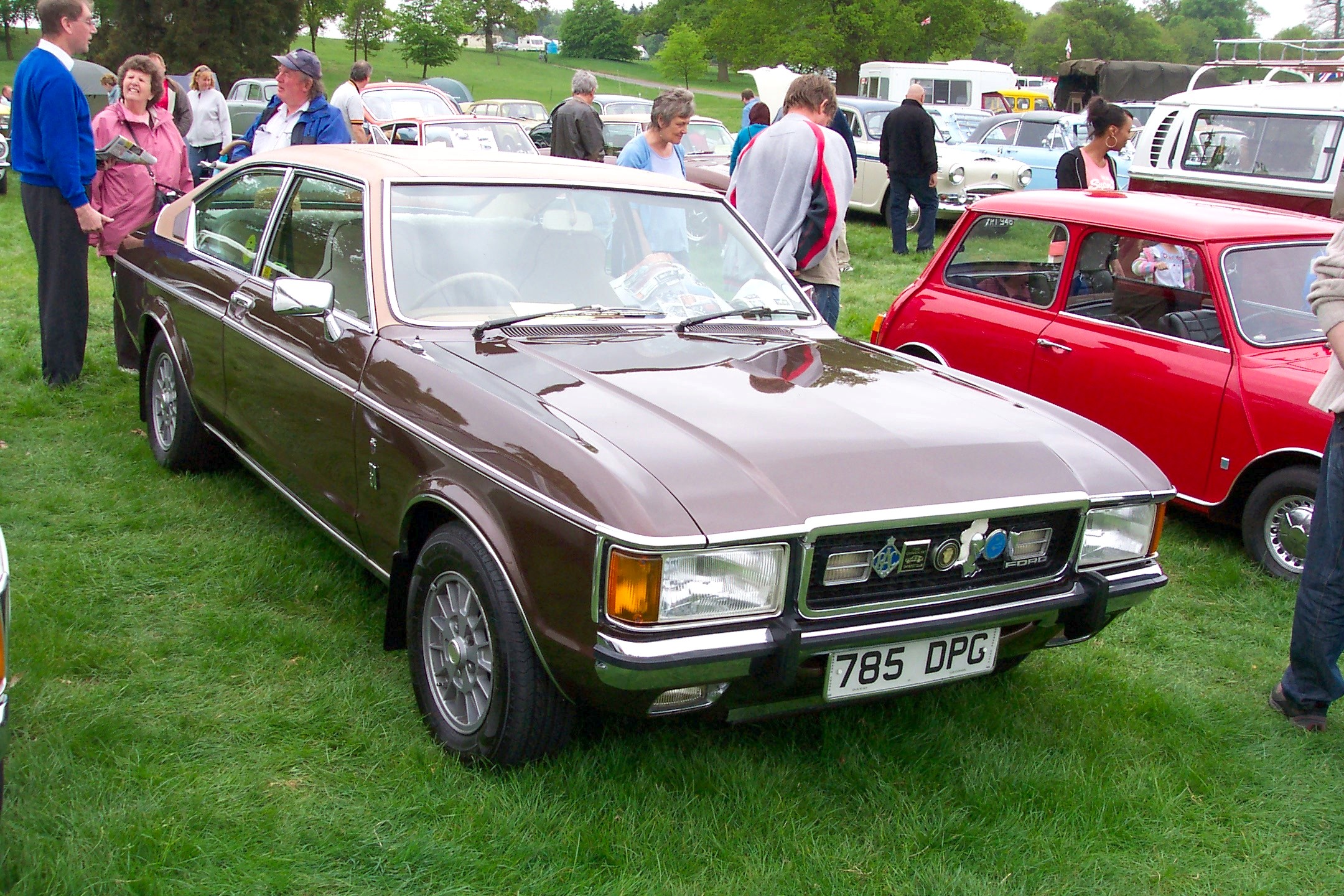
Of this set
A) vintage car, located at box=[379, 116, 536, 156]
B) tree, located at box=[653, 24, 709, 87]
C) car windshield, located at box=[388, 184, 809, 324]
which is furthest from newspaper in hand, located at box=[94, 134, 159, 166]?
tree, located at box=[653, 24, 709, 87]

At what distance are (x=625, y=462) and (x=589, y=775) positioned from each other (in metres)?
0.89

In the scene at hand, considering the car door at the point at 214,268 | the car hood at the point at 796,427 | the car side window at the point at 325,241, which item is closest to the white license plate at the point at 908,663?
the car hood at the point at 796,427

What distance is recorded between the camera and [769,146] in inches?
240

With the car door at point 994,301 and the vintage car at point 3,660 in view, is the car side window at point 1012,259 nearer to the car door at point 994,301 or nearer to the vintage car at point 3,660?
the car door at point 994,301

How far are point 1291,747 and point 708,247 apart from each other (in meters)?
2.46

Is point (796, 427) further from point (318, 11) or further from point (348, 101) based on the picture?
point (318, 11)

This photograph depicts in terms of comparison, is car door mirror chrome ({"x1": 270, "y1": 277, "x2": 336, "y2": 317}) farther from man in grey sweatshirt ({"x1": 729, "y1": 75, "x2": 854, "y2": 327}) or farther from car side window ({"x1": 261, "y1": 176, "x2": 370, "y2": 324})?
man in grey sweatshirt ({"x1": 729, "y1": 75, "x2": 854, "y2": 327})

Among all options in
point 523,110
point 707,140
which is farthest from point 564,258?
point 523,110

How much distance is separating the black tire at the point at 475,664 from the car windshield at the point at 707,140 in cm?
1354

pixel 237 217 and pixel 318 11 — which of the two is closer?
pixel 237 217

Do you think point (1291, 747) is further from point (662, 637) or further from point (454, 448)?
point (454, 448)

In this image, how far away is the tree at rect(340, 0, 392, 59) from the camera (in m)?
58.5

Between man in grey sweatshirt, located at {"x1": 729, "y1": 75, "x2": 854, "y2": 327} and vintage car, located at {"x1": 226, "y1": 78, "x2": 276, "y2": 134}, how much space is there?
1798cm

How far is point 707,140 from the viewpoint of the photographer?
16516 mm
